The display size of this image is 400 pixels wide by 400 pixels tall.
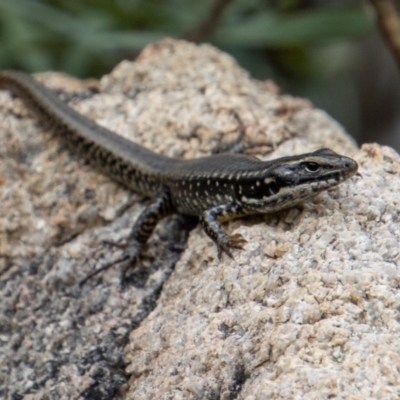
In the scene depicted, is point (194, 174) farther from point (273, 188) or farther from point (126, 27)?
point (126, 27)

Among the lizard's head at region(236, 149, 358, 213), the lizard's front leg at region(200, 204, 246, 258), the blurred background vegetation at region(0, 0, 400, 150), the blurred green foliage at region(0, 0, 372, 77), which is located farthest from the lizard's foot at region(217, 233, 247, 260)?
the blurred green foliage at region(0, 0, 372, 77)

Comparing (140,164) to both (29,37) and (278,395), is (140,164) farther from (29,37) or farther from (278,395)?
(29,37)

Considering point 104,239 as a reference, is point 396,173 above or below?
above

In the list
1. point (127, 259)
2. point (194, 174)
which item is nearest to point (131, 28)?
point (194, 174)

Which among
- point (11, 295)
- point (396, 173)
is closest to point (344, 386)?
point (396, 173)

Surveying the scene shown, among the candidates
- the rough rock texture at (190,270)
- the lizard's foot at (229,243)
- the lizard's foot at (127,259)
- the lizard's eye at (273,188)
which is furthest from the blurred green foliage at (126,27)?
the lizard's foot at (229,243)

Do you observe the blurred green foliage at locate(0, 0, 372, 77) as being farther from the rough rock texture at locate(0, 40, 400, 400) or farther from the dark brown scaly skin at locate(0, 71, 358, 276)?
the dark brown scaly skin at locate(0, 71, 358, 276)
